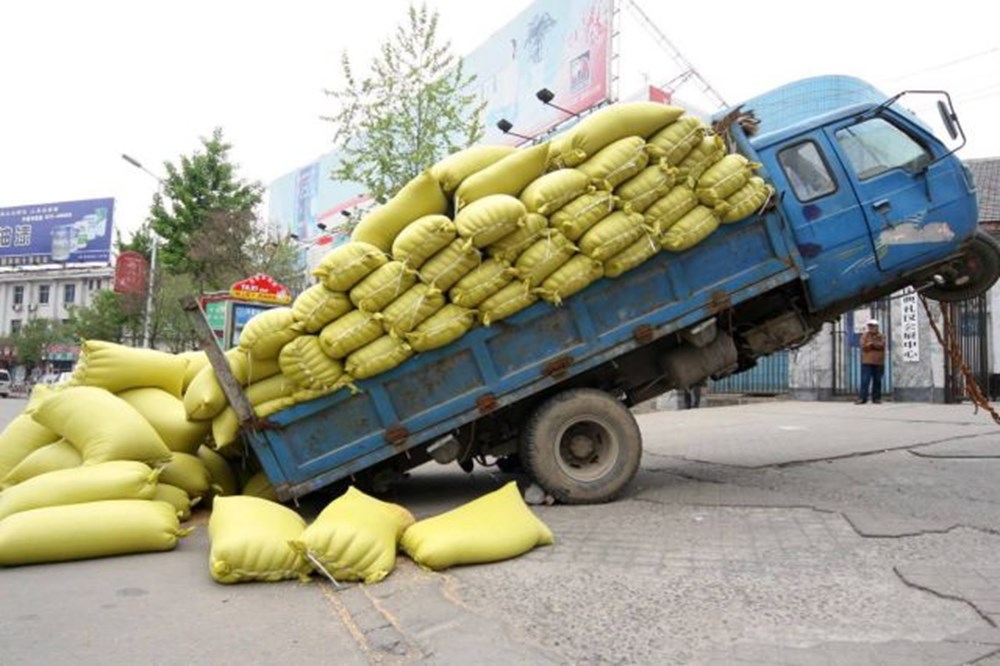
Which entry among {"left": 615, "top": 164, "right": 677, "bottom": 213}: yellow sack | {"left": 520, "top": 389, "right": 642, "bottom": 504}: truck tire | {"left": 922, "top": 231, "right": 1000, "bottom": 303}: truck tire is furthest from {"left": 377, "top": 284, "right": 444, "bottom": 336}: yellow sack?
{"left": 922, "top": 231, "right": 1000, "bottom": 303}: truck tire

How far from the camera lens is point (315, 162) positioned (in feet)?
147

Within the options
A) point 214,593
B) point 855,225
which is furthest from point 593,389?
point 214,593

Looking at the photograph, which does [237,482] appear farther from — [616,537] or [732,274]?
[732,274]

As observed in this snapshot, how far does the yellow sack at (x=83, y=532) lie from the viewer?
14.0 ft

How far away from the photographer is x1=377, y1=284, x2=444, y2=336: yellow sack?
4918mm

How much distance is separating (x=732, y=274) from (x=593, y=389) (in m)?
1.29

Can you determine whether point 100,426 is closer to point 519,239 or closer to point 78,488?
point 78,488

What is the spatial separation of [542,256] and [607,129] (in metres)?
1.01

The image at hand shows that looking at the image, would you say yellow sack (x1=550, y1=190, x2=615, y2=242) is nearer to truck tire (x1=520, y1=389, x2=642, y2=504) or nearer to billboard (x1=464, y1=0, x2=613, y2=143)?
truck tire (x1=520, y1=389, x2=642, y2=504)

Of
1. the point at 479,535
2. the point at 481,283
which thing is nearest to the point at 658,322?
the point at 481,283

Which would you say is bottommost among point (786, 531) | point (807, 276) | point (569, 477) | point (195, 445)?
point (786, 531)

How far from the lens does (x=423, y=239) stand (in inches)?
191

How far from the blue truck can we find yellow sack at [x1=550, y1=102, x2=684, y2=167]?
2.17ft

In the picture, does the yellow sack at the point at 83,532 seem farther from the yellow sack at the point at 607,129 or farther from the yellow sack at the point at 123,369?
the yellow sack at the point at 607,129
